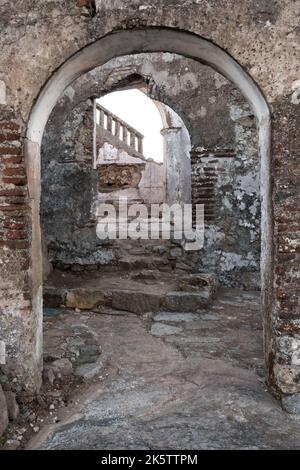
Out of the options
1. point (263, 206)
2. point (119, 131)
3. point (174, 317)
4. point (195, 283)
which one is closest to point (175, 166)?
point (119, 131)

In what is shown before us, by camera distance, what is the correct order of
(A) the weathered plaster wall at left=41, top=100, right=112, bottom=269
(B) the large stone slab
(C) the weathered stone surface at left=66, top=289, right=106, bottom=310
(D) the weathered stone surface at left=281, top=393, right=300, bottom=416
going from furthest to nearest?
1. (A) the weathered plaster wall at left=41, top=100, right=112, bottom=269
2. (B) the large stone slab
3. (C) the weathered stone surface at left=66, top=289, right=106, bottom=310
4. (D) the weathered stone surface at left=281, top=393, right=300, bottom=416

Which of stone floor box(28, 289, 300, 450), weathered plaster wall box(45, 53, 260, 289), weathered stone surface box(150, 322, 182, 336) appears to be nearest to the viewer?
stone floor box(28, 289, 300, 450)

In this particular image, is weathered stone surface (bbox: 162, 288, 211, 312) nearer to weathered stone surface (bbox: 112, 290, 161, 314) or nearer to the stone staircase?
the stone staircase

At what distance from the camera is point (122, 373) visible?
3.28 meters

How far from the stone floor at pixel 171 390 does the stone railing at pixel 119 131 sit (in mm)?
12435

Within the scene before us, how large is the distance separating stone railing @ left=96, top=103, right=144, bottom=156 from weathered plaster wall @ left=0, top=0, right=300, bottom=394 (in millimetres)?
13453

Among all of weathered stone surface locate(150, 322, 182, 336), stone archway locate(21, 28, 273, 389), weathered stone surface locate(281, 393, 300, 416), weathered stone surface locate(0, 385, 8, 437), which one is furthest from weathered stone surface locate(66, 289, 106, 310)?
weathered stone surface locate(281, 393, 300, 416)

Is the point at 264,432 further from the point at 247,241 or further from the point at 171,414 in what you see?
the point at 247,241

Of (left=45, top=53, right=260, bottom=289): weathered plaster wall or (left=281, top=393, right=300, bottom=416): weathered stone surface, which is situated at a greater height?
(left=45, top=53, right=260, bottom=289): weathered plaster wall

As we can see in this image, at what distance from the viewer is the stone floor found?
7.43 ft

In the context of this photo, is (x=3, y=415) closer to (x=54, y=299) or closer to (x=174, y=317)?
(x=174, y=317)

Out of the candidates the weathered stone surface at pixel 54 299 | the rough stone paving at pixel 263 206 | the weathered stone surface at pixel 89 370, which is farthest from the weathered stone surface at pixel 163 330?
the weathered stone surface at pixel 54 299

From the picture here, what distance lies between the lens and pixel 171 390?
2.92 meters

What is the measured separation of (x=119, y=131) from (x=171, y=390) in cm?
1501
